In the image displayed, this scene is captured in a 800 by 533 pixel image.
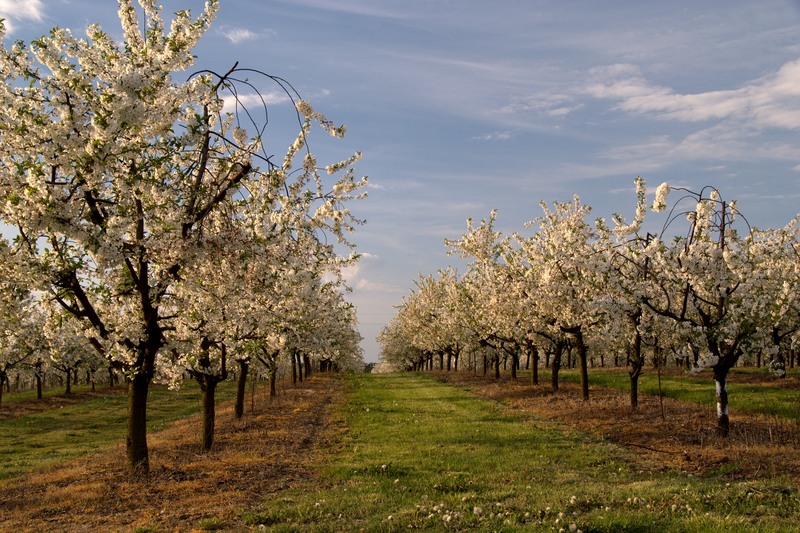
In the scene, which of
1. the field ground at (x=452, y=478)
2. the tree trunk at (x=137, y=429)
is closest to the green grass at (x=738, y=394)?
the field ground at (x=452, y=478)

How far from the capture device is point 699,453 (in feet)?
53.2

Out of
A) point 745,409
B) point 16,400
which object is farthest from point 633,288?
point 16,400

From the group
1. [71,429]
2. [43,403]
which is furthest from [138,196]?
[43,403]

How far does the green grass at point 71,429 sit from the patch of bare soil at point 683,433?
73.1 feet

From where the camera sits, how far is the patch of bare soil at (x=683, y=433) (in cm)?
1456

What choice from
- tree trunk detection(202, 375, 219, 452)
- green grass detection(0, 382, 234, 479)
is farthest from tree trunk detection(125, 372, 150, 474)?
green grass detection(0, 382, 234, 479)

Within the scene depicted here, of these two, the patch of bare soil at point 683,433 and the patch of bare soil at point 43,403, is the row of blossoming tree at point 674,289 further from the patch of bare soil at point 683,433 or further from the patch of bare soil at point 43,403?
the patch of bare soil at point 43,403

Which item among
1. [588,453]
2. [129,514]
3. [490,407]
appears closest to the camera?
[129,514]

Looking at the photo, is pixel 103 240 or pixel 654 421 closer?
pixel 103 240

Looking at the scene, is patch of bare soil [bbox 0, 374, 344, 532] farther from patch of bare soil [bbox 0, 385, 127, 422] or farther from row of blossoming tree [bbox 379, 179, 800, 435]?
patch of bare soil [bbox 0, 385, 127, 422]

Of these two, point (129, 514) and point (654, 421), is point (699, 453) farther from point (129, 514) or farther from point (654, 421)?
point (129, 514)

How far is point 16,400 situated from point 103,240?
2264 inches

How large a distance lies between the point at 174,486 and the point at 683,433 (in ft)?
53.8

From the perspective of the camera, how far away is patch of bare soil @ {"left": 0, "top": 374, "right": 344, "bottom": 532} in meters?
11.4
